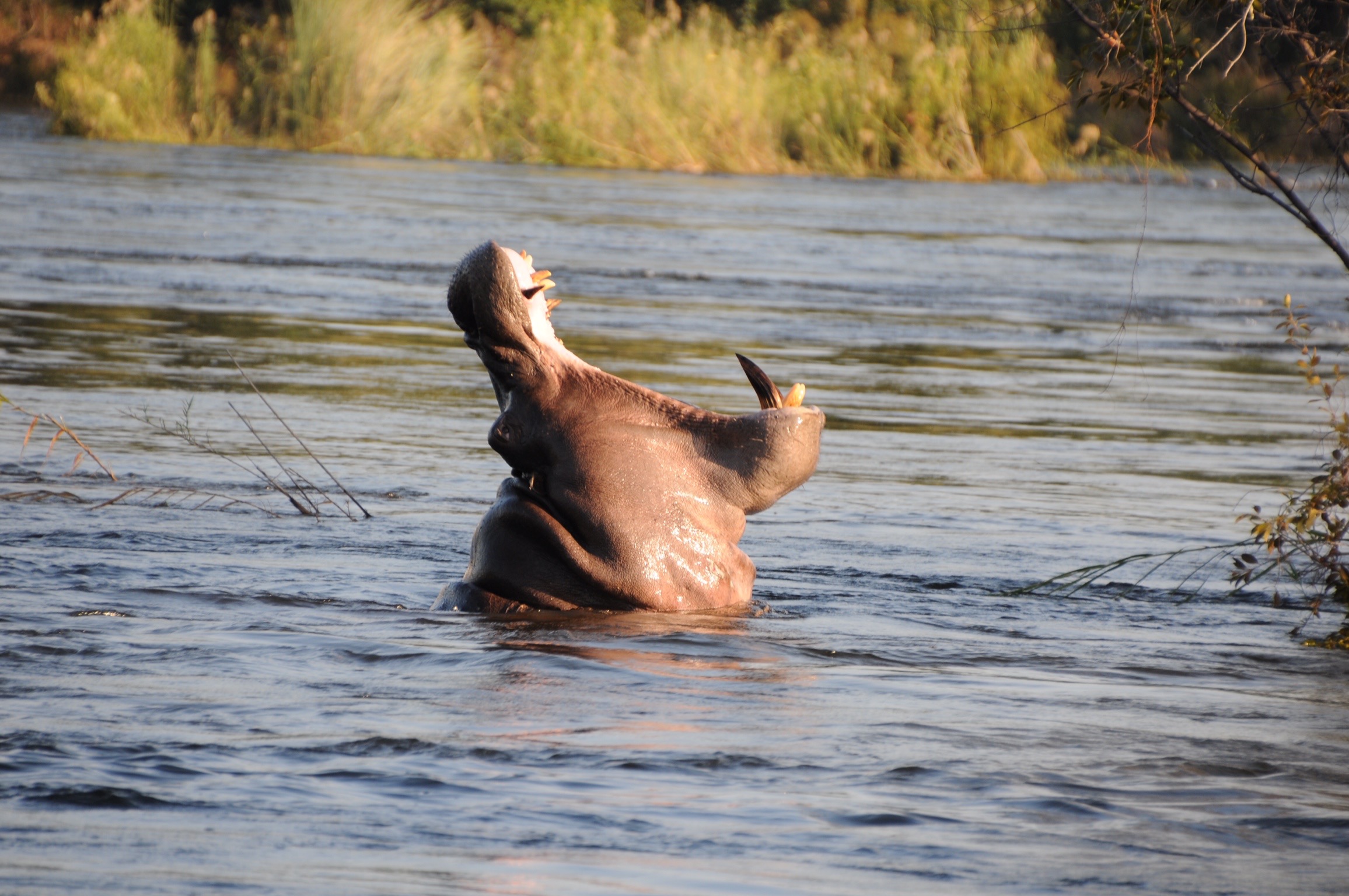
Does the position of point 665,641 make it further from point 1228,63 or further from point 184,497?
point 184,497

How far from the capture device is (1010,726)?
13.6 feet

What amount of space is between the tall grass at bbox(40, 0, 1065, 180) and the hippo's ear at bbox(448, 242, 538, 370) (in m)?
24.0

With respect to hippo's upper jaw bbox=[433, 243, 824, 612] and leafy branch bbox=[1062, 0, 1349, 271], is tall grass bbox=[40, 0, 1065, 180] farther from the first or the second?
hippo's upper jaw bbox=[433, 243, 824, 612]

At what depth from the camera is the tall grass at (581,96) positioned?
1131 inches

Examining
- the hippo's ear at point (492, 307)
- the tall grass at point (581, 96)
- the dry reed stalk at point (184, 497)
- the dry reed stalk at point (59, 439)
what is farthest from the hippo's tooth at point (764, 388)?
the tall grass at point (581, 96)

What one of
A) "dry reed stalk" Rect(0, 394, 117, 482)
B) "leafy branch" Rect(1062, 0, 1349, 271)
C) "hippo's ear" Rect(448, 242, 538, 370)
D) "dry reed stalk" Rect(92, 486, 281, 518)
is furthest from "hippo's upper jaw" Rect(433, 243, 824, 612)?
"dry reed stalk" Rect(92, 486, 281, 518)

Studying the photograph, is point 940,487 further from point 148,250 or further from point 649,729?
point 148,250

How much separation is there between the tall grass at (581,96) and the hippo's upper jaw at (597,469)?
2384 centimetres

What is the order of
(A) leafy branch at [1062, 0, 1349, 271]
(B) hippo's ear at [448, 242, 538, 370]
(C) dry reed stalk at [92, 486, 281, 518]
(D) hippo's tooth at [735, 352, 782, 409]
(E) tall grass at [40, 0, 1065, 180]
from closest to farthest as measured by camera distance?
(B) hippo's ear at [448, 242, 538, 370], (D) hippo's tooth at [735, 352, 782, 409], (A) leafy branch at [1062, 0, 1349, 271], (C) dry reed stalk at [92, 486, 281, 518], (E) tall grass at [40, 0, 1065, 180]

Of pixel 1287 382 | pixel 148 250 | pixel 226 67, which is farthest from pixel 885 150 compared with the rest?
pixel 1287 382

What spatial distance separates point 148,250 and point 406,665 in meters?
12.6

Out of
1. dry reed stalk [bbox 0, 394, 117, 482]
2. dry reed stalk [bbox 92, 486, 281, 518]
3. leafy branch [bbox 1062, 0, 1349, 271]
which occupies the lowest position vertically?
dry reed stalk [bbox 92, 486, 281, 518]

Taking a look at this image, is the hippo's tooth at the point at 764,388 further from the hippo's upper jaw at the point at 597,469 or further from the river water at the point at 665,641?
the river water at the point at 665,641

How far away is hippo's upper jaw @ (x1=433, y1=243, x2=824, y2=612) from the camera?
4.73 m
